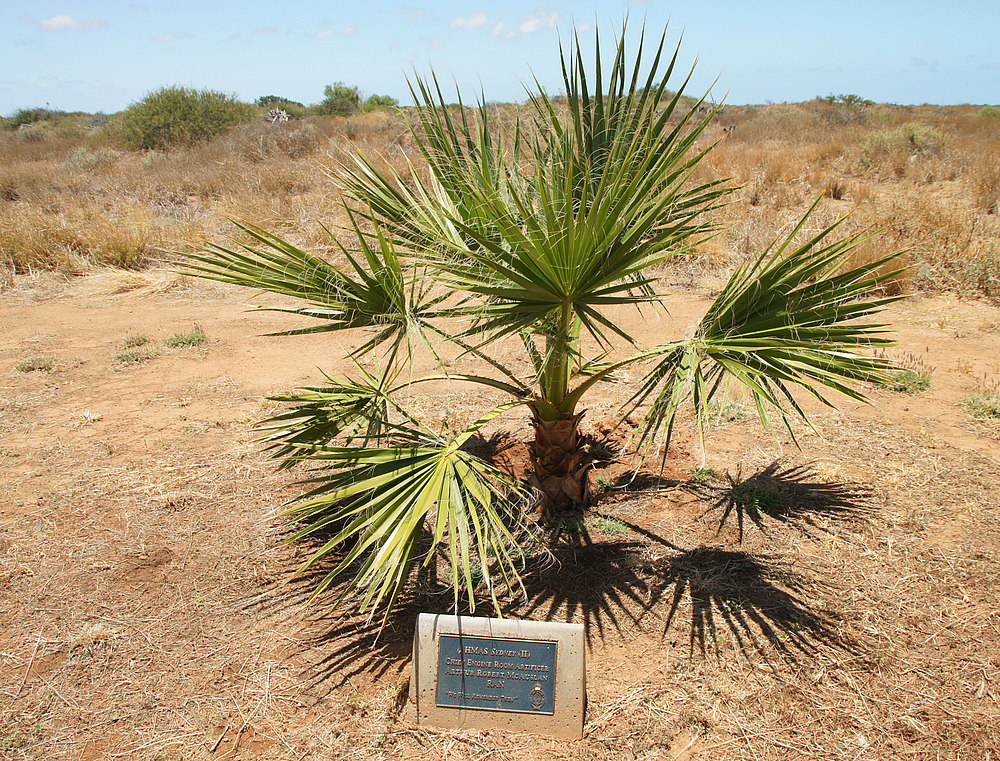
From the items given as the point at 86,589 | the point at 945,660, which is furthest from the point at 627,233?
the point at 86,589

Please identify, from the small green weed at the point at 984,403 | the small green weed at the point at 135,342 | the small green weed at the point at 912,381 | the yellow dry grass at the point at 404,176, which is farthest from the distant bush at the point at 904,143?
the small green weed at the point at 135,342

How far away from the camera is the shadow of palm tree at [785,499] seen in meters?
3.71

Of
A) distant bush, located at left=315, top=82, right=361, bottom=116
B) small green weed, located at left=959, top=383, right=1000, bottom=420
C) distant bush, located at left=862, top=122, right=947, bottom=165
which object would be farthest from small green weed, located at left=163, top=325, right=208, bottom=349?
distant bush, located at left=315, top=82, right=361, bottom=116

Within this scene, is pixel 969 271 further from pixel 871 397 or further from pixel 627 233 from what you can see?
pixel 627 233

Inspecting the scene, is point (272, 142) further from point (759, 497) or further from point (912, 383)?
point (759, 497)

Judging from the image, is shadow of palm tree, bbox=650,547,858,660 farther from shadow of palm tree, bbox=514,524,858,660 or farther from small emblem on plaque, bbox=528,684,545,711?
→ small emblem on plaque, bbox=528,684,545,711

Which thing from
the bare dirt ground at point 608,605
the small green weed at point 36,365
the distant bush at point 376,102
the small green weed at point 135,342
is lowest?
the bare dirt ground at point 608,605

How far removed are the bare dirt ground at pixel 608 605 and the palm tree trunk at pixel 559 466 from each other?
26 cm

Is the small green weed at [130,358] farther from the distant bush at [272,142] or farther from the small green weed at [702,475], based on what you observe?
the distant bush at [272,142]

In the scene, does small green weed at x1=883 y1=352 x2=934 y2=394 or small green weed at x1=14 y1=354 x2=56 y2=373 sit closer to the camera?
small green weed at x1=883 y1=352 x2=934 y2=394

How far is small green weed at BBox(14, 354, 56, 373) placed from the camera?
621 centimetres

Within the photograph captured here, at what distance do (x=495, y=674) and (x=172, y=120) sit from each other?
20.6 meters

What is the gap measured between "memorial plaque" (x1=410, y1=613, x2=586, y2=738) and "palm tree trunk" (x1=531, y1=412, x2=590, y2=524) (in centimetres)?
116

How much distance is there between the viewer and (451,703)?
2.50 meters
